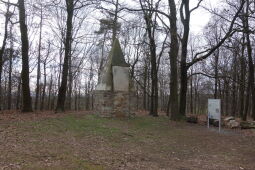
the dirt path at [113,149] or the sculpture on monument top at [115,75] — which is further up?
the sculpture on monument top at [115,75]

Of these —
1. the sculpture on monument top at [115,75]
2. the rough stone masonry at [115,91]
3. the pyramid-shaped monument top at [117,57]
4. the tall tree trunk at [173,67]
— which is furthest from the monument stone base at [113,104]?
the tall tree trunk at [173,67]

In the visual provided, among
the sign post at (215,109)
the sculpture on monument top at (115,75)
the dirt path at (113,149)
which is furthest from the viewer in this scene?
the sculpture on monument top at (115,75)

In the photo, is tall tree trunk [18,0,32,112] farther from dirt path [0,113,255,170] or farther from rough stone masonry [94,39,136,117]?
dirt path [0,113,255,170]

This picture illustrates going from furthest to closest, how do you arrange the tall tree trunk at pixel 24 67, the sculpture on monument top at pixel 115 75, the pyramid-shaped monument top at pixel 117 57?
1. the pyramid-shaped monument top at pixel 117 57
2. the sculpture on monument top at pixel 115 75
3. the tall tree trunk at pixel 24 67

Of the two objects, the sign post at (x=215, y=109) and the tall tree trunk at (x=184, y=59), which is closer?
the sign post at (x=215, y=109)

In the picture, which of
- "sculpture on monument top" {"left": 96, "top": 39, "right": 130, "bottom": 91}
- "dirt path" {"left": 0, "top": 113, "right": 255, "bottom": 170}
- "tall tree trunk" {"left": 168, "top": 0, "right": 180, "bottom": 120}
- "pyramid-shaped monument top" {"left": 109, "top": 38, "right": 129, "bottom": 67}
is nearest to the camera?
"dirt path" {"left": 0, "top": 113, "right": 255, "bottom": 170}

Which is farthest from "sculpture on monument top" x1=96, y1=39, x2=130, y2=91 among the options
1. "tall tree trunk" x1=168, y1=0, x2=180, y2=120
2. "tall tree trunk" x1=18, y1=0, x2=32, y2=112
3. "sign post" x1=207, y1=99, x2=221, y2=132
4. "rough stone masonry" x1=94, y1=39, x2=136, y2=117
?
"sign post" x1=207, y1=99, x2=221, y2=132

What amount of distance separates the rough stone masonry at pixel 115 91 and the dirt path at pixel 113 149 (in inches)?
183

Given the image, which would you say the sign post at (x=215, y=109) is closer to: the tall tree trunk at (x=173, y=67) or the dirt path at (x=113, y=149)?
the dirt path at (x=113, y=149)

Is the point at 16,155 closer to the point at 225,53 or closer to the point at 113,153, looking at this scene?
the point at 113,153

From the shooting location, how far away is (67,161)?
693cm

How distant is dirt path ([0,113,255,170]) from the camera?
7034 mm

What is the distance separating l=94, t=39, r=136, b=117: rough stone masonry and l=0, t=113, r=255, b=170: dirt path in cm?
464

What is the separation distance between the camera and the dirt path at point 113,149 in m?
7.03
